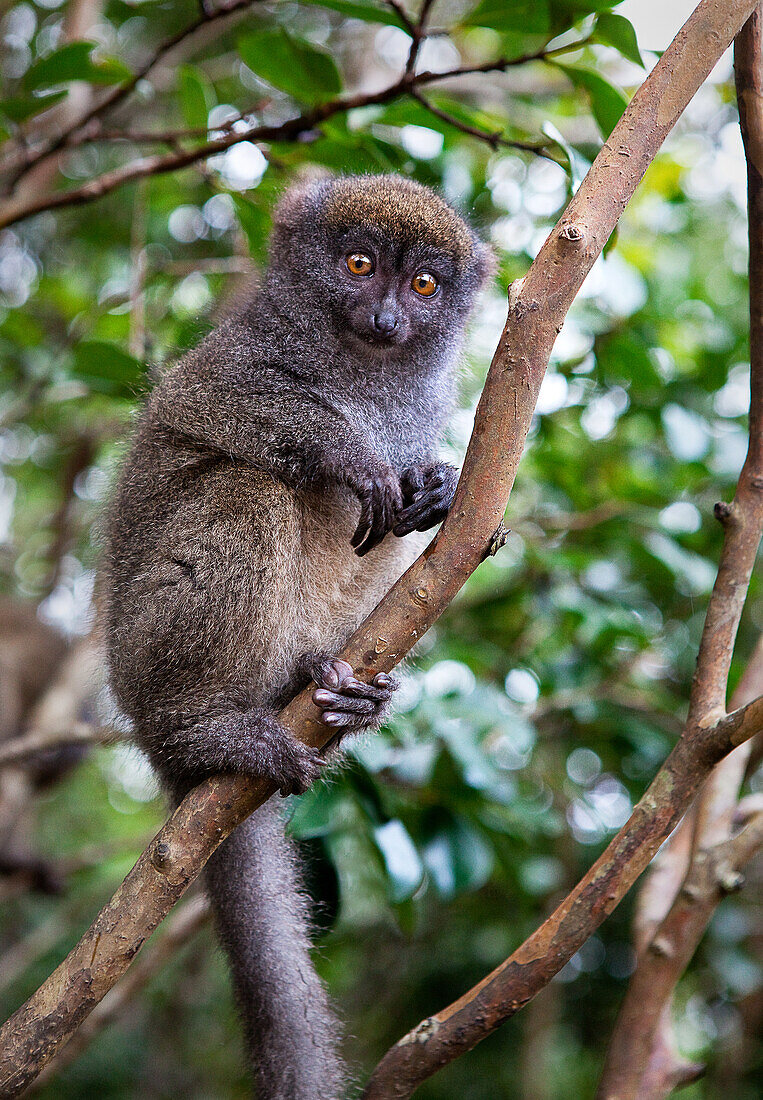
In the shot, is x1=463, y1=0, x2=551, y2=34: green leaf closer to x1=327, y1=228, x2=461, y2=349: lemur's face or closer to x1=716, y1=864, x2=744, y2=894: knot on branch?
x1=327, y1=228, x2=461, y2=349: lemur's face

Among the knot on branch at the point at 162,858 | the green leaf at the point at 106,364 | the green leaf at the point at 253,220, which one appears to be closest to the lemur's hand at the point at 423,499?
the knot on branch at the point at 162,858

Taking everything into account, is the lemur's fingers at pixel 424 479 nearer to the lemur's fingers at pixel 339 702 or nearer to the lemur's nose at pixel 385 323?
the lemur's nose at pixel 385 323

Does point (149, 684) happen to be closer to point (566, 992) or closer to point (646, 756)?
point (646, 756)

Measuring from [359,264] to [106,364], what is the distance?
1392mm

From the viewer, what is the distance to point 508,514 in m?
5.55

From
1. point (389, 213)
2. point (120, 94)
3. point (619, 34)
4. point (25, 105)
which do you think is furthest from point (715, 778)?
point (25, 105)

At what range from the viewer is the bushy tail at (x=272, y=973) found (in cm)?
314

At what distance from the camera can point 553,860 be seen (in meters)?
5.56

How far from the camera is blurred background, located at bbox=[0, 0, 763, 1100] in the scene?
4.00 metres

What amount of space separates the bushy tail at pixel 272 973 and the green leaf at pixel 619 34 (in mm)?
3102

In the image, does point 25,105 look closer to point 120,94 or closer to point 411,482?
point 120,94

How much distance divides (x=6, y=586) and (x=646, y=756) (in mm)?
7335

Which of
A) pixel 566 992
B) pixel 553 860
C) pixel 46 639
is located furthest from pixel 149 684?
pixel 46 639

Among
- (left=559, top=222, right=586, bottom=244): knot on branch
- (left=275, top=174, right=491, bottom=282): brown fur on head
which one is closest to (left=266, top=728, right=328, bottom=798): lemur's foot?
(left=559, top=222, right=586, bottom=244): knot on branch
